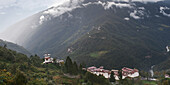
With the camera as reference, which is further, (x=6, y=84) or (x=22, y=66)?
(x=22, y=66)

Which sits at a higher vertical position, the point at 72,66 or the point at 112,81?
the point at 72,66

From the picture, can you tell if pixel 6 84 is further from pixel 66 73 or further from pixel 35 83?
pixel 66 73

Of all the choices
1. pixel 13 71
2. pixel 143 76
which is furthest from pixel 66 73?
pixel 143 76

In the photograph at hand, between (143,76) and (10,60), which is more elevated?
(10,60)

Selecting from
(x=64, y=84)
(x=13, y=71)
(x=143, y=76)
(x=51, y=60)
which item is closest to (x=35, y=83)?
(x=13, y=71)

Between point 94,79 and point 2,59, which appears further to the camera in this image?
point 94,79

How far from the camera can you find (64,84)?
2768 inches

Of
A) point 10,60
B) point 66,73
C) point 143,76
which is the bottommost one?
point 143,76

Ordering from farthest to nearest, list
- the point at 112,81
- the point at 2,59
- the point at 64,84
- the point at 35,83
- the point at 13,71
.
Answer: the point at 112,81 < the point at 2,59 < the point at 64,84 < the point at 13,71 < the point at 35,83

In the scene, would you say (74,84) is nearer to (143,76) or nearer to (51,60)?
(51,60)

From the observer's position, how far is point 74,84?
2901 inches

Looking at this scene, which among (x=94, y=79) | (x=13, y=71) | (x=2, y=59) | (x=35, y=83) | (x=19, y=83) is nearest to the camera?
(x=19, y=83)

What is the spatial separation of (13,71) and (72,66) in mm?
38185

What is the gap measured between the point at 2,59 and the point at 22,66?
1296 cm
